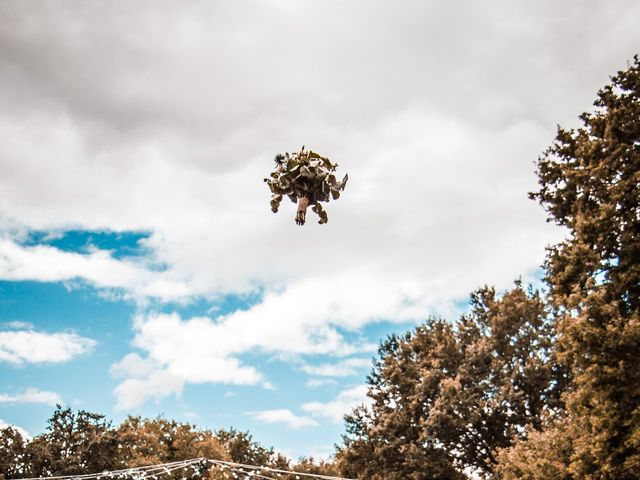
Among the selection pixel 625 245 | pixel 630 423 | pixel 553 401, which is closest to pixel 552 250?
pixel 625 245

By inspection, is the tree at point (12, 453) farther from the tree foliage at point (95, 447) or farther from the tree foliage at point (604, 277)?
the tree foliage at point (604, 277)

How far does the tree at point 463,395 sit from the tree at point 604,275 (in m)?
10.6

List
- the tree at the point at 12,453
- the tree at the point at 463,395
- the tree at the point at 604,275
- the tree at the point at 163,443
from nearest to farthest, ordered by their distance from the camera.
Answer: the tree at the point at 604,275, the tree at the point at 463,395, the tree at the point at 12,453, the tree at the point at 163,443

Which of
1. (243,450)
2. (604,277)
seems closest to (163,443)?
(243,450)

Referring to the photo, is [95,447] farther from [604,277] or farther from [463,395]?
[604,277]

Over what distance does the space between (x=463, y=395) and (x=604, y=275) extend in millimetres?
12295

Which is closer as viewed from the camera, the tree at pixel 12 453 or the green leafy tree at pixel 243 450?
the tree at pixel 12 453

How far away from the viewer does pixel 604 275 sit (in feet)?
40.2

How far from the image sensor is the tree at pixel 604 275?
35.0 ft

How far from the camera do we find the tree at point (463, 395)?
22797 millimetres

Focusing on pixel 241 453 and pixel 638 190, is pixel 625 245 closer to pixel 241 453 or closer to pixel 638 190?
pixel 638 190

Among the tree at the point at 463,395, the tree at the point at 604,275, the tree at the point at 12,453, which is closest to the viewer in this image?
the tree at the point at 604,275

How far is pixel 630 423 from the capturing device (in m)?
10.5

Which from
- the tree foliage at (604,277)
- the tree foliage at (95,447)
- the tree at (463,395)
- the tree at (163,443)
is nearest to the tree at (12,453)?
the tree foliage at (95,447)
